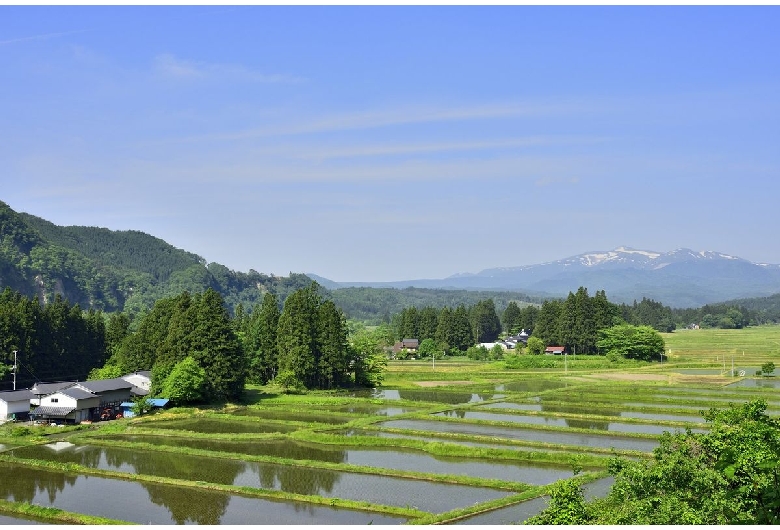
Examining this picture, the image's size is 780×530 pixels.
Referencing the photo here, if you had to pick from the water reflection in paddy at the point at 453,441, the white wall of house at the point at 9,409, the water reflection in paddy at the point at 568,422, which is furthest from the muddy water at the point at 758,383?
the white wall of house at the point at 9,409

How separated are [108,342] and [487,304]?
6886cm

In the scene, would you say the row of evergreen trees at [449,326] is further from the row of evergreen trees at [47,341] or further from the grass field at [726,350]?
the row of evergreen trees at [47,341]

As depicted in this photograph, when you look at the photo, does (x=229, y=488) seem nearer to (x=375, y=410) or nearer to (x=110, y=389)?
(x=375, y=410)

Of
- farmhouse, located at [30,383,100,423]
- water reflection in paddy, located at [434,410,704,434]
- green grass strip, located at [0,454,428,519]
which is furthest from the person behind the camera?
farmhouse, located at [30,383,100,423]

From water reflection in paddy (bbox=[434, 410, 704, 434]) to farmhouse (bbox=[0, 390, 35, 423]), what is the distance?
23.8 meters

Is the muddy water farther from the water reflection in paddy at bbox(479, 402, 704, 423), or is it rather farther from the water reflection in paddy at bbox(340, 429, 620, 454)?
the water reflection in paddy at bbox(340, 429, 620, 454)

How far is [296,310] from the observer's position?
5809 cm

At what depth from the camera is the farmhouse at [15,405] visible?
41.1 metres

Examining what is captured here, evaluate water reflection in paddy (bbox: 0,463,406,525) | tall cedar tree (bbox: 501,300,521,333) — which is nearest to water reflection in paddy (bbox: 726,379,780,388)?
water reflection in paddy (bbox: 0,463,406,525)

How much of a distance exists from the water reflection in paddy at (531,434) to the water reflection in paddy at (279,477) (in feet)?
32.8

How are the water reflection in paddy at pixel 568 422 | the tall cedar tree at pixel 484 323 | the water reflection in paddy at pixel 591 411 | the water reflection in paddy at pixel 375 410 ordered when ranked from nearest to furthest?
the water reflection in paddy at pixel 568 422, the water reflection in paddy at pixel 591 411, the water reflection in paddy at pixel 375 410, the tall cedar tree at pixel 484 323

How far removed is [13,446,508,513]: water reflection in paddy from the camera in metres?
25.0

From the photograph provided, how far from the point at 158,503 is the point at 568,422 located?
2382 centimetres

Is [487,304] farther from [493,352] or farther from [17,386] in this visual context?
[17,386]
